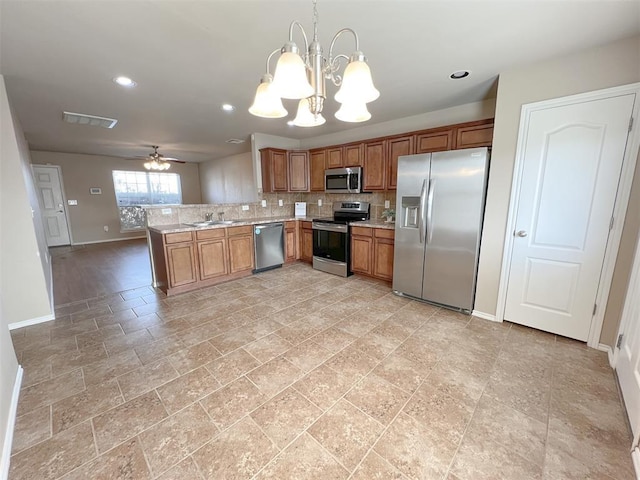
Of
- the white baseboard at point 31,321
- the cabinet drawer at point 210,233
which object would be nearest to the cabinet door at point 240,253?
the cabinet drawer at point 210,233

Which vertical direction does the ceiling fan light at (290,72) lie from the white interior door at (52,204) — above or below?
above

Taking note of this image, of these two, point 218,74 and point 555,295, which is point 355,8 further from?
point 555,295

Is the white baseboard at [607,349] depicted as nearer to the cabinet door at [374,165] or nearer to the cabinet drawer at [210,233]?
the cabinet door at [374,165]

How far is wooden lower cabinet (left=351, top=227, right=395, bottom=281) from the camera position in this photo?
12.2 ft

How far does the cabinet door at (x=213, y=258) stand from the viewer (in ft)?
12.3

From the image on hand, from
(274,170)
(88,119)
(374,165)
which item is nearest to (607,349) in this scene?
(374,165)

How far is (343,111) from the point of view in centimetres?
157

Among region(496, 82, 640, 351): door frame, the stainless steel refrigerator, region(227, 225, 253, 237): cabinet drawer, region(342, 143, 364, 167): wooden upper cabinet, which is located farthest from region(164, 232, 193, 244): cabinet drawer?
region(496, 82, 640, 351): door frame

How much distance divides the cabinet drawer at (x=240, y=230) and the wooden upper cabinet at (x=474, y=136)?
3175 mm

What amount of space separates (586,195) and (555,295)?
36.3 inches

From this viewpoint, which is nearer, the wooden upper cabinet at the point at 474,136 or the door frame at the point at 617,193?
the door frame at the point at 617,193

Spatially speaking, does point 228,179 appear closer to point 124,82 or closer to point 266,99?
point 124,82

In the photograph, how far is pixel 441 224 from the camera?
9.66 ft

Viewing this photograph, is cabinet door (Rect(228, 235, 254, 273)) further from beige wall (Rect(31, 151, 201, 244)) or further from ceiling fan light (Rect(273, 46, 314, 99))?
beige wall (Rect(31, 151, 201, 244))
